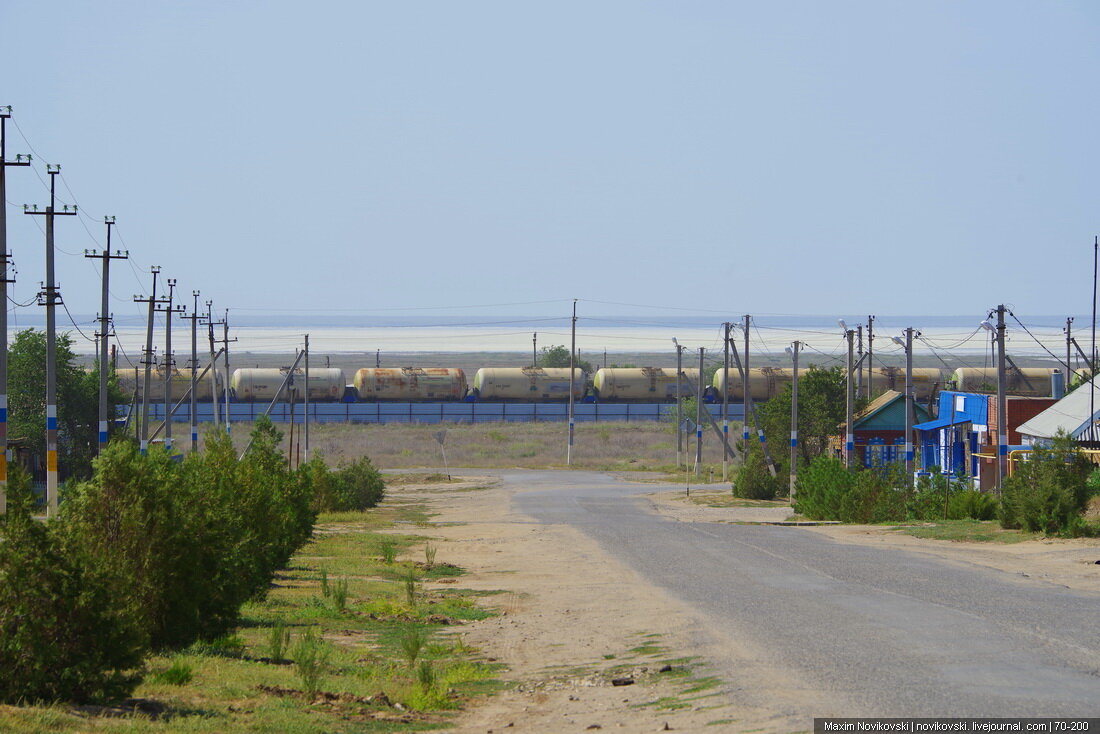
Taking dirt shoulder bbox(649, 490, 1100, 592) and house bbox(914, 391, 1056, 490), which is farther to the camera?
house bbox(914, 391, 1056, 490)

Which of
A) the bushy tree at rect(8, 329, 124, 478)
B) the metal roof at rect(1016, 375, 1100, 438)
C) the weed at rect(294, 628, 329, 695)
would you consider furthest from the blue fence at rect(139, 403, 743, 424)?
the weed at rect(294, 628, 329, 695)

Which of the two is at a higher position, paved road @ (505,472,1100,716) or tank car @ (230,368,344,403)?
tank car @ (230,368,344,403)

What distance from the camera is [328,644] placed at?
566 inches

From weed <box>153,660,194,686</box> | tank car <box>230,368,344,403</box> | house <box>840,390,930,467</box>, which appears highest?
tank car <box>230,368,344,403</box>

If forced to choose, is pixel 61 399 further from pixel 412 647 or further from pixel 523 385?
pixel 412 647

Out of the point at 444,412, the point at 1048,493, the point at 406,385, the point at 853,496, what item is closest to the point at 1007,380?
the point at 444,412

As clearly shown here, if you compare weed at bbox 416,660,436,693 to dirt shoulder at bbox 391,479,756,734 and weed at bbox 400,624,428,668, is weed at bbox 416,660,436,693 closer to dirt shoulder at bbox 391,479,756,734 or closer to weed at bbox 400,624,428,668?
dirt shoulder at bbox 391,479,756,734

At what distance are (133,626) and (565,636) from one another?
6.02 metres

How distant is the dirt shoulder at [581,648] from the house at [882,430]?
27183 millimetres

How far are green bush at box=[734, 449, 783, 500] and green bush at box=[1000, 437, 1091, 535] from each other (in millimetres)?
19383

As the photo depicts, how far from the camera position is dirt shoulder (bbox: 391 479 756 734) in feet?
33.5

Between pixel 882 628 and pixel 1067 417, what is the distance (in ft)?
92.6

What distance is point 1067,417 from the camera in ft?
127

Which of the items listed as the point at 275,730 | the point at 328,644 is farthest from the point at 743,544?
the point at 275,730
